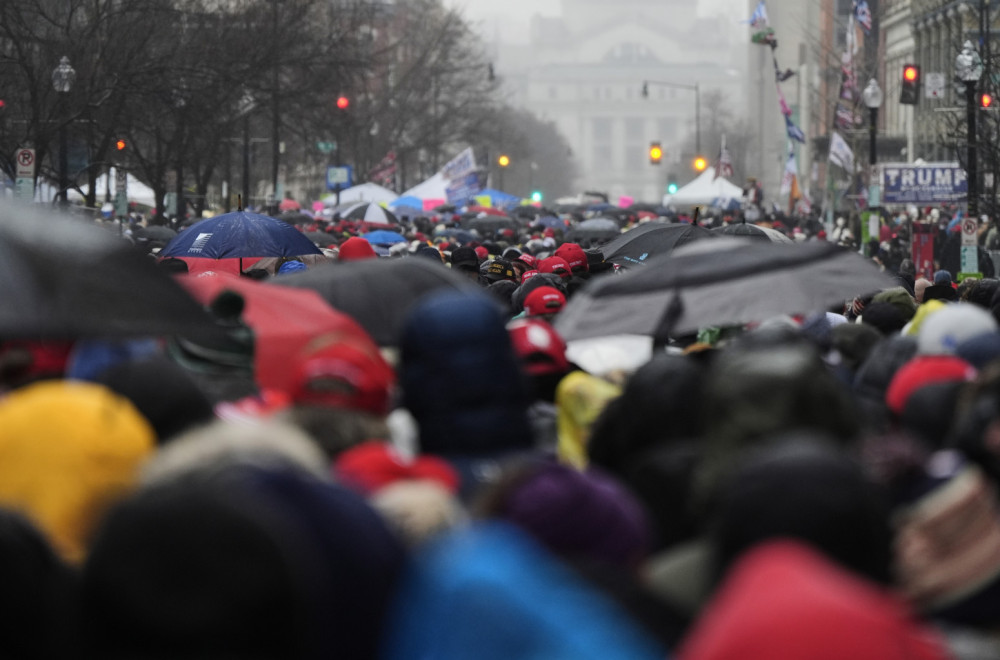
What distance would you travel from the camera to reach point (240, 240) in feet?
49.7

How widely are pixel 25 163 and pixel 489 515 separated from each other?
70.0 feet

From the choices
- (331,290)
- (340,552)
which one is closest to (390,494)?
(340,552)

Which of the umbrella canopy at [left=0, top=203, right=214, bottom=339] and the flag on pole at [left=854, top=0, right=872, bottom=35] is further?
the flag on pole at [left=854, top=0, right=872, bottom=35]

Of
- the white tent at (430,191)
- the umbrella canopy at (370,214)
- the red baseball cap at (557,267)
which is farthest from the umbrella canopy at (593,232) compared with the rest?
the red baseball cap at (557,267)

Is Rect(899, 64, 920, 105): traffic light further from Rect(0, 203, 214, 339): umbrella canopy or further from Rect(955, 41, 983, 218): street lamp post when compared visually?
Rect(0, 203, 214, 339): umbrella canopy

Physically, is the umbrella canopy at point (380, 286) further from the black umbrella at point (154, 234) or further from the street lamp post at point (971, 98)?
the black umbrella at point (154, 234)

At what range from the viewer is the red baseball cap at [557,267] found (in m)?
14.7

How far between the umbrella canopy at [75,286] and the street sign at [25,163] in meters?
19.0

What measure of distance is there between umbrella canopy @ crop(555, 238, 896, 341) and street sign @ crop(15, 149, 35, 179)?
17.7 m

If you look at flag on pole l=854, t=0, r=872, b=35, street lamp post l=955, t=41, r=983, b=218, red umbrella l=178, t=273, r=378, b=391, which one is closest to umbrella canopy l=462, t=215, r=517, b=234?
flag on pole l=854, t=0, r=872, b=35

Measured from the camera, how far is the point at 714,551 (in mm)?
3619

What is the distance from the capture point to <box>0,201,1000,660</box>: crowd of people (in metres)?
3.02

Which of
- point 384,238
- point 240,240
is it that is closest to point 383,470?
point 240,240

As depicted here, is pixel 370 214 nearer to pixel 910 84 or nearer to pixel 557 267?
pixel 910 84
